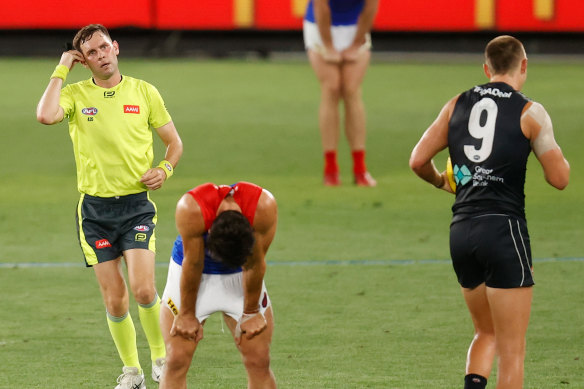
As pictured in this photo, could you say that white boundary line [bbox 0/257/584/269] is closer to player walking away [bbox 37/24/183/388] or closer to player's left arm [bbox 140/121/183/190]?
player's left arm [bbox 140/121/183/190]

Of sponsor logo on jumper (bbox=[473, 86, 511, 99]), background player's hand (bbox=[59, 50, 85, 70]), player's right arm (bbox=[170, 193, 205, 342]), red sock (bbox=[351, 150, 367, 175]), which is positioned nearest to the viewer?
player's right arm (bbox=[170, 193, 205, 342])

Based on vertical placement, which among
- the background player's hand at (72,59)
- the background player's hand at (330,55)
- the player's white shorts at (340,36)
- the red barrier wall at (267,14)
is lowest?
the red barrier wall at (267,14)

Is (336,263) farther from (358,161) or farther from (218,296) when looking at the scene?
(218,296)

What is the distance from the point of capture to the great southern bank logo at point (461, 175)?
16.7 ft

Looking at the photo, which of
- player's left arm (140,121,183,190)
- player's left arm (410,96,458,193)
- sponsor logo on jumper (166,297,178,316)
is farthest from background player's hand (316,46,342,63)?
sponsor logo on jumper (166,297,178,316)

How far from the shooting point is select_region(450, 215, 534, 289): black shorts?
497 centimetres

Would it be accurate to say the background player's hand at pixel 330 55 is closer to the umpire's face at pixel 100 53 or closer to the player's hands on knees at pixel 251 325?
the umpire's face at pixel 100 53

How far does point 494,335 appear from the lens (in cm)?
530

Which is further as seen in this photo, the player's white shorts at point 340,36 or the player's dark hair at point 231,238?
the player's white shorts at point 340,36

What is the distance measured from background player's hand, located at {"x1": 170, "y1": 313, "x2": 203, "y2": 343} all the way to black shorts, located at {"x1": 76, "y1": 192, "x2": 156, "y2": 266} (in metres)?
1.10

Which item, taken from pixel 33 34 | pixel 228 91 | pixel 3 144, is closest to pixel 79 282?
pixel 3 144

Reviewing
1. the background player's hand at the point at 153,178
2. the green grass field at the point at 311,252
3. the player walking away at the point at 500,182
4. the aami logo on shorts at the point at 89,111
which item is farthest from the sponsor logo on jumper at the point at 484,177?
the aami logo on shorts at the point at 89,111

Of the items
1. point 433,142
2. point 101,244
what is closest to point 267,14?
point 101,244

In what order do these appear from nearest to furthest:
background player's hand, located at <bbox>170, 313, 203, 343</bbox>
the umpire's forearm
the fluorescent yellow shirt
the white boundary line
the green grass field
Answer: background player's hand, located at <bbox>170, 313, 203, 343</bbox>
the umpire's forearm
the fluorescent yellow shirt
the green grass field
the white boundary line
